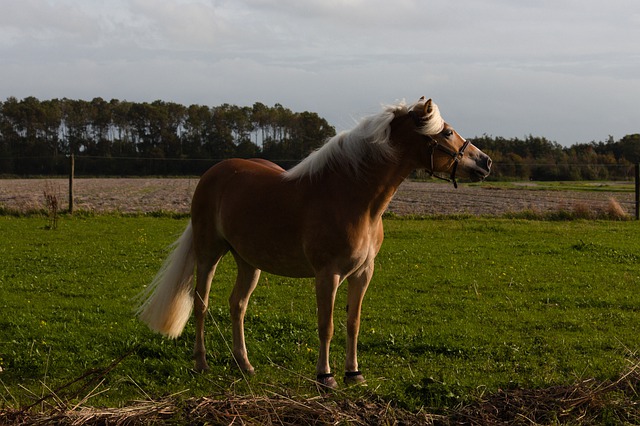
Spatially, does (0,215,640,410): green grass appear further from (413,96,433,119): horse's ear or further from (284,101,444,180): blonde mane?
(413,96,433,119): horse's ear

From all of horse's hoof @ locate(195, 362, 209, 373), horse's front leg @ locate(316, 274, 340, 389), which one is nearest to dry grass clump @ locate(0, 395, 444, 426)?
horse's front leg @ locate(316, 274, 340, 389)

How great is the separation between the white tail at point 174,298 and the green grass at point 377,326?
38cm

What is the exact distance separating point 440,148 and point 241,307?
8.29ft

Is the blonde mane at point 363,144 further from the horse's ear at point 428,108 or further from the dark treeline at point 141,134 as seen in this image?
the dark treeline at point 141,134

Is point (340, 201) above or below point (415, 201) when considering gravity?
above

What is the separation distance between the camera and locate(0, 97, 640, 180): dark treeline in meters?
38.5

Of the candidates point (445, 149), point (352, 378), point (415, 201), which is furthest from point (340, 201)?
point (415, 201)

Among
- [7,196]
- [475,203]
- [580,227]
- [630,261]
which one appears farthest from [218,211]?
[7,196]

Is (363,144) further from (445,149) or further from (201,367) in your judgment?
(201,367)

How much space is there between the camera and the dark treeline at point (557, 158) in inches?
1500

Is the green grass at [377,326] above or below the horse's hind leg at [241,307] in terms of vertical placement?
below

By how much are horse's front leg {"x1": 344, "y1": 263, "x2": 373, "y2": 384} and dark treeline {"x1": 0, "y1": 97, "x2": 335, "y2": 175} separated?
26.2 metres

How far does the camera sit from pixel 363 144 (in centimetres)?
548

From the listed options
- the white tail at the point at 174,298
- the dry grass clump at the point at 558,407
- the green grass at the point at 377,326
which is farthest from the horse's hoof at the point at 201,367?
the dry grass clump at the point at 558,407
